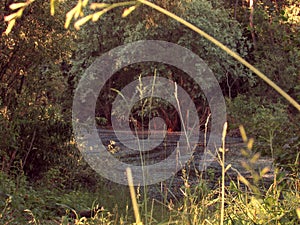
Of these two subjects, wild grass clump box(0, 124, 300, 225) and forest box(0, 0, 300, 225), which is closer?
forest box(0, 0, 300, 225)

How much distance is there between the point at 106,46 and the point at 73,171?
10.6m

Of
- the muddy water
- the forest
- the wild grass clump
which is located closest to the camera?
the forest

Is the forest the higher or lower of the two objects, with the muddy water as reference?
higher

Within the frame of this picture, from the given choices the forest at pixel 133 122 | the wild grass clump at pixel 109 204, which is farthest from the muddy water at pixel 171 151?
the wild grass clump at pixel 109 204

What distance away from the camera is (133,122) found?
2879 mm

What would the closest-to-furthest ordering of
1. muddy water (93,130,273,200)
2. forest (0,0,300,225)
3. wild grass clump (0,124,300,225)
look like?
forest (0,0,300,225), wild grass clump (0,124,300,225), muddy water (93,130,273,200)

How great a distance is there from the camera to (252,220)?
2.62 m

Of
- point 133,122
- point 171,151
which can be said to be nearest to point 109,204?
point 133,122

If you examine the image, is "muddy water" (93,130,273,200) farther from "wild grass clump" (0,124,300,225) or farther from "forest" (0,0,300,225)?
"wild grass clump" (0,124,300,225)

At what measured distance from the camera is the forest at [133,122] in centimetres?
288

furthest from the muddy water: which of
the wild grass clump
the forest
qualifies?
the wild grass clump

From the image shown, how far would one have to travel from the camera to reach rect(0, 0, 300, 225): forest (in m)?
2.88

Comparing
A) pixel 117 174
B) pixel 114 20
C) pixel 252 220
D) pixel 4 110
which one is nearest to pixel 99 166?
pixel 117 174

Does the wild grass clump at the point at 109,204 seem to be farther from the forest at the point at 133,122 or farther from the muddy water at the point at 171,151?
the muddy water at the point at 171,151
